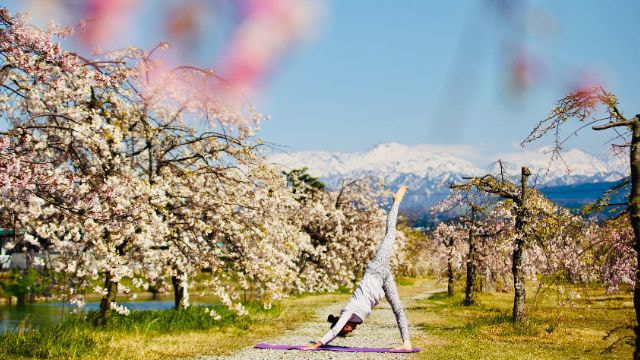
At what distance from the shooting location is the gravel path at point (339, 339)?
11883 millimetres

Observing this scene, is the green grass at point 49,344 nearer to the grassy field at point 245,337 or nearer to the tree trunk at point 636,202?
the grassy field at point 245,337

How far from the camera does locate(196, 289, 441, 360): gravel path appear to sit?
11.9m

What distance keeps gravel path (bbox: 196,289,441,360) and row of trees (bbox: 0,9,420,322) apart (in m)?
1.53

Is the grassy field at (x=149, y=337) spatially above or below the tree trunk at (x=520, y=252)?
below

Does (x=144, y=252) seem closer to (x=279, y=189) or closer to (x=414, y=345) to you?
(x=279, y=189)

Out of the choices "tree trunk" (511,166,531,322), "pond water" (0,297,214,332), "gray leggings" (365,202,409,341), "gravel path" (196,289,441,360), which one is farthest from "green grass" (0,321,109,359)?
"pond water" (0,297,214,332)

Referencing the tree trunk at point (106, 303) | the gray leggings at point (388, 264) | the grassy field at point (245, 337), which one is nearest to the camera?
the grassy field at point (245, 337)

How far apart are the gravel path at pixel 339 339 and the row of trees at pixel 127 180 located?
1533 millimetres

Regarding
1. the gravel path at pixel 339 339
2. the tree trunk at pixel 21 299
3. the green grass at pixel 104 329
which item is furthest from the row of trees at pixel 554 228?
the tree trunk at pixel 21 299

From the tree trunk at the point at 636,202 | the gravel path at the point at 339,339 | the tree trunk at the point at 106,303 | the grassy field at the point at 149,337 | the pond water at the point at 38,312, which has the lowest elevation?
the pond water at the point at 38,312

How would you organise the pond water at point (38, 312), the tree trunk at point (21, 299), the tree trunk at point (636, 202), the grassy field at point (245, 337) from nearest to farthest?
the tree trunk at point (636, 202) < the grassy field at point (245, 337) < the pond water at point (38, 312) < the tree trunk at point (21, 299)

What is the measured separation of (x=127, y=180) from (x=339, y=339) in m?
6.48

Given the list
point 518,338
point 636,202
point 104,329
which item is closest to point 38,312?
point 104,329

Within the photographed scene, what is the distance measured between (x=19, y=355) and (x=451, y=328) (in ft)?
39.6
